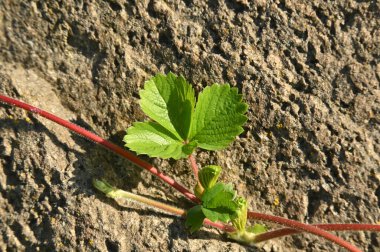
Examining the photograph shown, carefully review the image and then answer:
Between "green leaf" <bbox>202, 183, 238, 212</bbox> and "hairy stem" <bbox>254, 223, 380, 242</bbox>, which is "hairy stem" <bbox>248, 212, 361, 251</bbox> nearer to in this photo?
"hairy stem" <bbox>254, 223, 380, 242</bbox>

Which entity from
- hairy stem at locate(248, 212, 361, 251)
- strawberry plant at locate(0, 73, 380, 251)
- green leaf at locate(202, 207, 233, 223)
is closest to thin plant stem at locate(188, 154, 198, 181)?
strawberry plant at locate(0, 73, 380, 251)

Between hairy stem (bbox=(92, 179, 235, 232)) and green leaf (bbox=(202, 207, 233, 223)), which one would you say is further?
hairy stem (bbox=(92, 179, 235, 232))

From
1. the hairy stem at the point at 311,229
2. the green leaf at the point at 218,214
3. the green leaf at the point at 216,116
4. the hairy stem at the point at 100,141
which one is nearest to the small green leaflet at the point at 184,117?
the green leaf at the point at 216,116

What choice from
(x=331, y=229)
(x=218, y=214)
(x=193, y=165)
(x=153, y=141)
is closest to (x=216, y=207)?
(x=218, y=214)

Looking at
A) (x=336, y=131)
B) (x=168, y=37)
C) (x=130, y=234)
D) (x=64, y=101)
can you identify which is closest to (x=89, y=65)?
(x=64, y=101)

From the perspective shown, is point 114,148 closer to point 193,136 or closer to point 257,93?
point 193,136

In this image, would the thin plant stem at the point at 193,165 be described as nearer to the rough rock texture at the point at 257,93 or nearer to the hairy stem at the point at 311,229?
the rough rock texture at the point at 257,93
